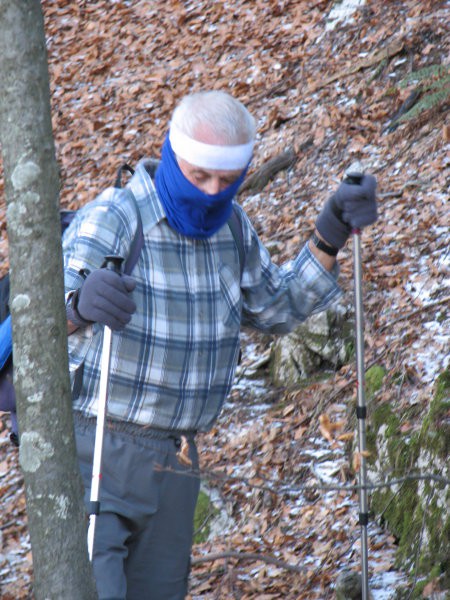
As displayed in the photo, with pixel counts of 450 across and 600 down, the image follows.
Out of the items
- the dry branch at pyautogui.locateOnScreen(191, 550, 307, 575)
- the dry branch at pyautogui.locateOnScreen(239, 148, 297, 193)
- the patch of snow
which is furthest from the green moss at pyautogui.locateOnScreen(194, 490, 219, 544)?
the patch of snow

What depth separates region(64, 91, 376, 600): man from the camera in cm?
356

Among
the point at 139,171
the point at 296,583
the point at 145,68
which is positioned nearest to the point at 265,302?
the point at 139,171

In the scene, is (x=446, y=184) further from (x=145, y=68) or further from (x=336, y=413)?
(x=145, y=68)

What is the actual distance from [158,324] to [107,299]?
0.48 metres

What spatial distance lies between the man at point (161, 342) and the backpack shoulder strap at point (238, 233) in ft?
0.51

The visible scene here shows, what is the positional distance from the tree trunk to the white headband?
0.99 meters

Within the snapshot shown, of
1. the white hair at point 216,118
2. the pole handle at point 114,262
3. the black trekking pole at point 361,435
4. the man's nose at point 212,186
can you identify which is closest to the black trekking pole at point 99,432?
the pole handle at point 114,262

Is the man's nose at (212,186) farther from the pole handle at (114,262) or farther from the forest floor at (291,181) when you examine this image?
the forest floor at (291,181)

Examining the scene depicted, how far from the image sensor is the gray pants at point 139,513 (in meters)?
3.54

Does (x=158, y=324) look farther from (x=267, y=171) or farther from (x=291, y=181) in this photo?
(x=267, y=171)

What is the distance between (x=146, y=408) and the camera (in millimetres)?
3600

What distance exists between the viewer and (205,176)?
11.9 feet

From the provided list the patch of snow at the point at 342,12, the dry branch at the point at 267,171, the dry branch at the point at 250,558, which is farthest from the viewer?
the patch of snow at the point at 342,12

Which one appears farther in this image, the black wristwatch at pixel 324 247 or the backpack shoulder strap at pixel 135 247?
the black wristwatch at pixel 324 247
